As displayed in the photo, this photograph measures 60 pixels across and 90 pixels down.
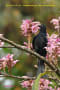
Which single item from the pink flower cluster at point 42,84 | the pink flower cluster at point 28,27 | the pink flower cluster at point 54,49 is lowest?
the pink flower cluster at point 42,84

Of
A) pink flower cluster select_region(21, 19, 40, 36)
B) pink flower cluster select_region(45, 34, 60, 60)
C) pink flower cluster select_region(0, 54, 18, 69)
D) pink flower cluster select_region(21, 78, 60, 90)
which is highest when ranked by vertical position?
pink flower cluster select_region(21, 19, 40, 36)

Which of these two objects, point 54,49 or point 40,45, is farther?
point 40,45

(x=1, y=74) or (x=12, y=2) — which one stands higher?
(x=12, y=2)

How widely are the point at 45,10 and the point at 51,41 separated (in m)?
2.43

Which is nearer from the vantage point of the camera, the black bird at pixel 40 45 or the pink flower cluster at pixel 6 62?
the pink flower cluster at pixel 6 62

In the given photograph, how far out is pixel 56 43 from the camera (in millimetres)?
1217

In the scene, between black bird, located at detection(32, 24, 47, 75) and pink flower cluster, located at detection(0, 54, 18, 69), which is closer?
pink flower cluster, located at detection(0, 54, 18, 69)

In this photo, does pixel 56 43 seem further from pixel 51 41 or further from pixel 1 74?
pixel 1 74

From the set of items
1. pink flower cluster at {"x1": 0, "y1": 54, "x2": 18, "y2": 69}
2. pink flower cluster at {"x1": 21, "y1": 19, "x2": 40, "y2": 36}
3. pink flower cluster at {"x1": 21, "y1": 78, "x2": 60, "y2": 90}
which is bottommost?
pink flower cluster at {"x1": 21, "y1": 78, "x2": 60, "y2": 90}

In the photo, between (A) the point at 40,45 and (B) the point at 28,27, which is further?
(A) the point at 40,45

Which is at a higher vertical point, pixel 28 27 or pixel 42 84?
pixel 28 27

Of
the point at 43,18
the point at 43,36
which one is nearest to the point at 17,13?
the point at 43,18

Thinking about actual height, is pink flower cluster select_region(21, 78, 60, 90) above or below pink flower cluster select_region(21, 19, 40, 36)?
below

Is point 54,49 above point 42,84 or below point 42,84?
above
